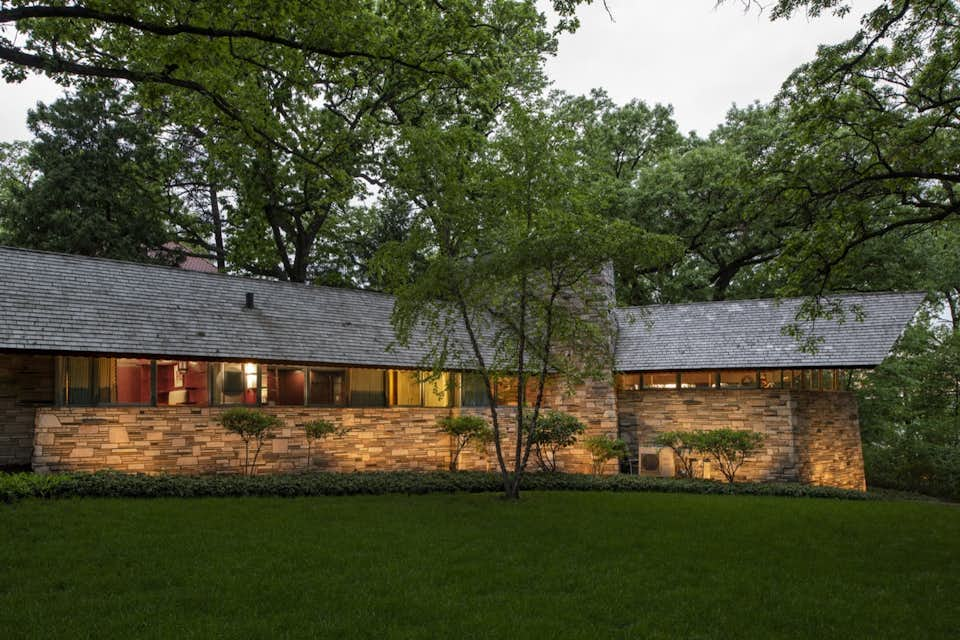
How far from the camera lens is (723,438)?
1716 cm

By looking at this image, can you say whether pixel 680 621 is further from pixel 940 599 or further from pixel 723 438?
pixel 723 438

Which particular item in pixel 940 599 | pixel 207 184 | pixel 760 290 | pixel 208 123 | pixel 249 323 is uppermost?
pixel 207 184

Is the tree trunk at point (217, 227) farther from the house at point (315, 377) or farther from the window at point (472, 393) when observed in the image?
the window at point (472, 393)

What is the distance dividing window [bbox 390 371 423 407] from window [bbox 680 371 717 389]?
784 centimetres

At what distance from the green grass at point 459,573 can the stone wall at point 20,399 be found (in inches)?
193

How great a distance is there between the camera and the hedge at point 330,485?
10.8 m

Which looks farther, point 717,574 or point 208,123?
point 208,123

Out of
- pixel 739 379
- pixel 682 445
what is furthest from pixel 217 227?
pixel 739 379

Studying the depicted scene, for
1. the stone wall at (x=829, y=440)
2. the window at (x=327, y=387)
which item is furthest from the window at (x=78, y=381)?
the stone wall at (x=829, y=440)

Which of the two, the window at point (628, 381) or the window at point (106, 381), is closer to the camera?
the window at point (106, 381)

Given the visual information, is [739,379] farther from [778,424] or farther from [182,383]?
[182,383]

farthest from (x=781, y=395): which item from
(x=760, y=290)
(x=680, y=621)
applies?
(x=680, y=621)

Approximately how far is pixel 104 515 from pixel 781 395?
54.0 ft

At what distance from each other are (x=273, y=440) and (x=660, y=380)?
1129 cm
